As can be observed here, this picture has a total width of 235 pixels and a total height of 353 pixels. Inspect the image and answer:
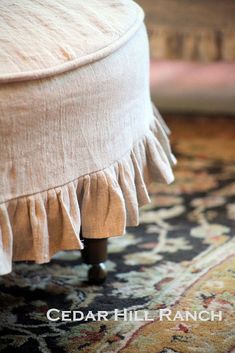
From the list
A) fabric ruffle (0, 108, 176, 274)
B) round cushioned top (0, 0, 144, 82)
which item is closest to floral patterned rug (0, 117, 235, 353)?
fabric ruffle (0, 108, 176, 274)

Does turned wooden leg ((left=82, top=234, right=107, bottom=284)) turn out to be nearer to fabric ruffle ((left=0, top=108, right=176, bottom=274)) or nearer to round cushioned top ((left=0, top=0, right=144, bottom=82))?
fabric ruffle ((left=0, top=108, right=176, bottom=274))

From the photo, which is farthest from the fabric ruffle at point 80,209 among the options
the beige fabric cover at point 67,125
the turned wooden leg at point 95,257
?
the turned wooden leg at point 95,257

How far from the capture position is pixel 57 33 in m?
0.93

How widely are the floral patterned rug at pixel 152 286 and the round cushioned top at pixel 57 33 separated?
374 mm

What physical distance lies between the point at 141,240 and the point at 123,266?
11 cm

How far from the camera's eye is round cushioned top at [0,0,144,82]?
0.86 meters

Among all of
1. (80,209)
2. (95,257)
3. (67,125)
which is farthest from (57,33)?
(95,257)

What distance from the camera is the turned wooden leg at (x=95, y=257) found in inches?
43.5

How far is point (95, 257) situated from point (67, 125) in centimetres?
29

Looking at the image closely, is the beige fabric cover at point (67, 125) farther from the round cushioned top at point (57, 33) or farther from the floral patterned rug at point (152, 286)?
the floral patterned rug at point (152, 286)

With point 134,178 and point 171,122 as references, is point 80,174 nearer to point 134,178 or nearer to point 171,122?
point 134,178

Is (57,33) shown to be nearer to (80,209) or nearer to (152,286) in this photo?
(80,209)

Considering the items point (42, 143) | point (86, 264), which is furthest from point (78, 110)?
point (86, 264)

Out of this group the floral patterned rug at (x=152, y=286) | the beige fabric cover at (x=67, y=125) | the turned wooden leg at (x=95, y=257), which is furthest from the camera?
the turned wooden leg at (x=95, y=257)
